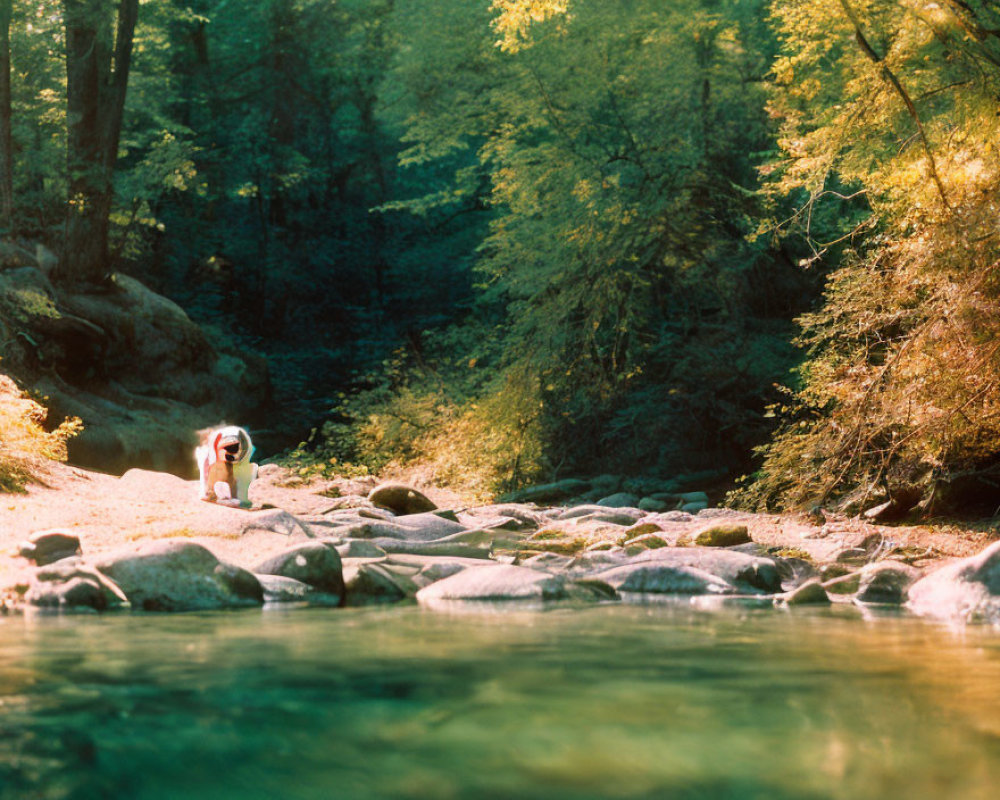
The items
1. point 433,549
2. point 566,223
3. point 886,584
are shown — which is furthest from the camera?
point 566,223

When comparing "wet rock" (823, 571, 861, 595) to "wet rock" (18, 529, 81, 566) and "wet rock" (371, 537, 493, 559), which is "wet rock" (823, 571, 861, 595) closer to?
"wet rock" (371, 537, 493, 559)

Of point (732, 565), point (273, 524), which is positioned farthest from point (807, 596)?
point (273, 524)

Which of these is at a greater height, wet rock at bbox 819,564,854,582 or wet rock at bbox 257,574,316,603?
wet rock at bbox 257,574,316,603

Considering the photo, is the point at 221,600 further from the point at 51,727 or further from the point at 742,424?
the point at 742,424

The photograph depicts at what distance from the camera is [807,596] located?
618 cm

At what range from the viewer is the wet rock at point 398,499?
11094 millimetres

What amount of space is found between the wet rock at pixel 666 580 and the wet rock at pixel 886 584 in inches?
33.1

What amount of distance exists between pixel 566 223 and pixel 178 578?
28.7 ft

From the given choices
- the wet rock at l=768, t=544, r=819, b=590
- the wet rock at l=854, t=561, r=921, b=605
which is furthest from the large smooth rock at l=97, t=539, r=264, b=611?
the wet rock at l=854, t=561, r=921, b=605

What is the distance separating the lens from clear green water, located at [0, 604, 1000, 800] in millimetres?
2502

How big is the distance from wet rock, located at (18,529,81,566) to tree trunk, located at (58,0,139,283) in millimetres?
11357

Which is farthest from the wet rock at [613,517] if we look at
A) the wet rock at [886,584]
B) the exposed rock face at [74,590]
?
the exposed rock face at [74,590]

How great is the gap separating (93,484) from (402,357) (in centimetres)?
826

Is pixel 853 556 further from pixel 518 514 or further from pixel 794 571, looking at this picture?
pixel 518 514
